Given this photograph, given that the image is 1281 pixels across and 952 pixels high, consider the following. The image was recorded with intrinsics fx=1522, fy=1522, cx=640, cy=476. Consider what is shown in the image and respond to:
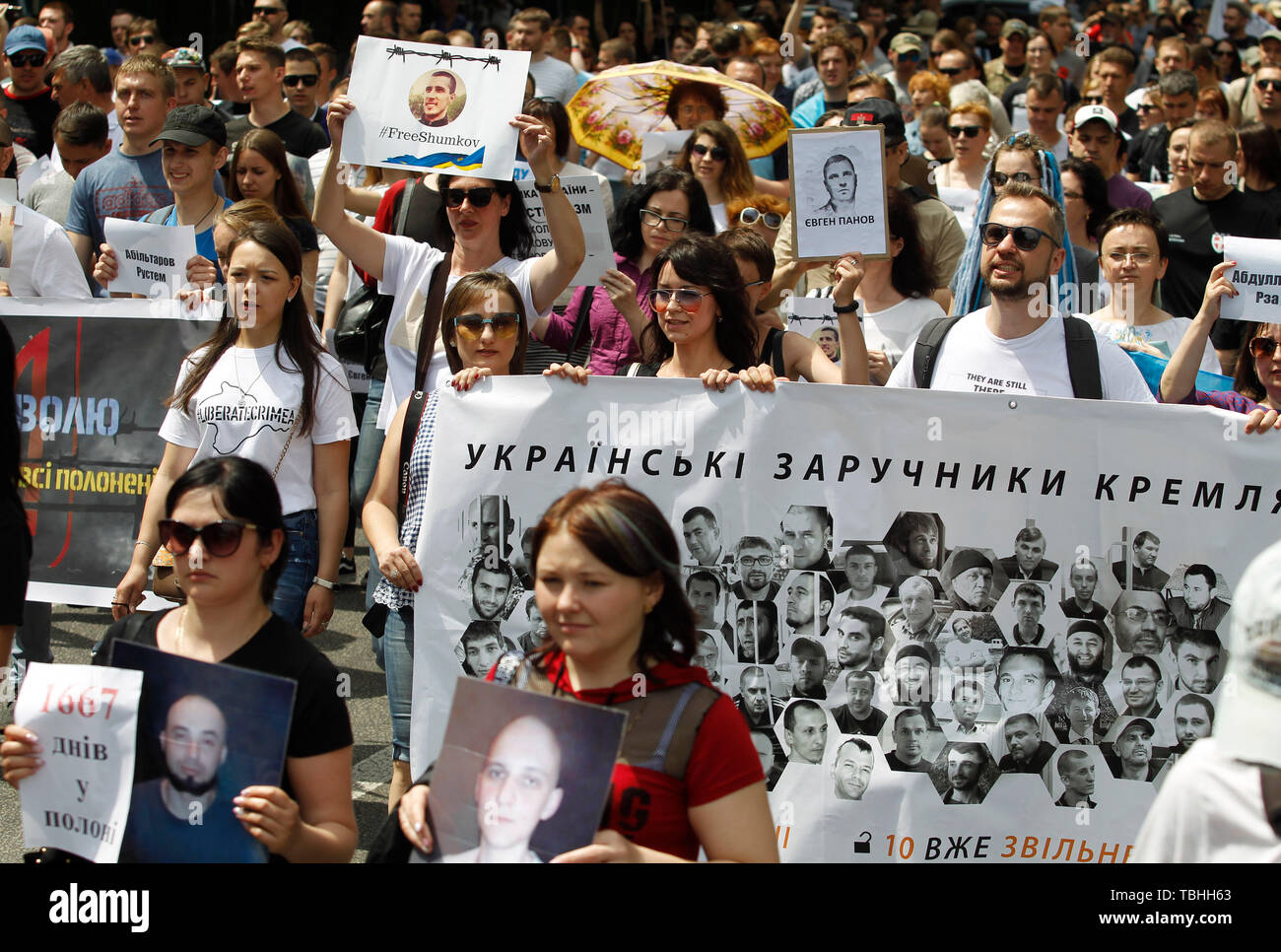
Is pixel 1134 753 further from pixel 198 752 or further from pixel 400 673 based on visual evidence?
pixel 198 752

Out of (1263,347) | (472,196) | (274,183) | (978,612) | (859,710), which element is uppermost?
(274,183)

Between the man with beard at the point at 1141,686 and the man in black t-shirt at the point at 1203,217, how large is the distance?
383cm

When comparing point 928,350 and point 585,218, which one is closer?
point 928,350

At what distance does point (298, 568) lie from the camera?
15.1 feet

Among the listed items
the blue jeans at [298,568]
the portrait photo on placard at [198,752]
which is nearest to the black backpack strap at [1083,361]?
the blue jeans at [298,568]

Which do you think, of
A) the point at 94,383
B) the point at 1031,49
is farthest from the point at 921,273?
the point at 1031,49

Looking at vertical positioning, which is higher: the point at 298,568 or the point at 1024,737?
the point at 298,568

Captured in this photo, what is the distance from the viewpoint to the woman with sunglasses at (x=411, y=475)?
14.3ft

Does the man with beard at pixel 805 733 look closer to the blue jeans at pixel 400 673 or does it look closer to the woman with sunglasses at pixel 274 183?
the blue jeans at pixel 400 673

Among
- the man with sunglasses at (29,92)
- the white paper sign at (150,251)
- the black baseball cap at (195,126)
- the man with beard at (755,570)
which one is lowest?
the man with beard at (755,570)

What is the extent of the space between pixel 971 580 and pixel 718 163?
3.33 m

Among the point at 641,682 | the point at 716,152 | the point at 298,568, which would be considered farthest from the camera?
the point at 716,152

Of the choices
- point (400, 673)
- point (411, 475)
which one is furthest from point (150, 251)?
point (400, 673)

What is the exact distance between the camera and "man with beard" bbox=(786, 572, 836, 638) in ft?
13.5
